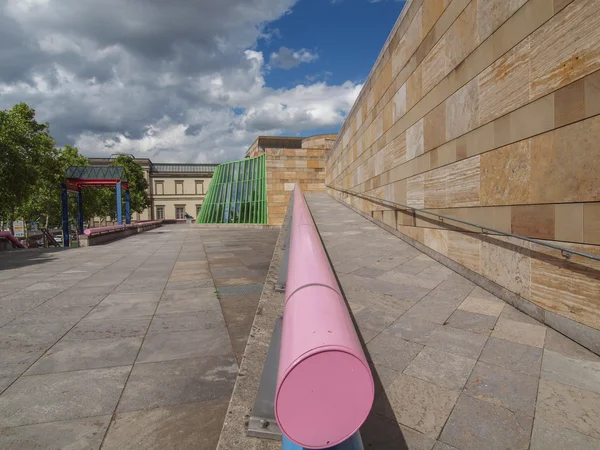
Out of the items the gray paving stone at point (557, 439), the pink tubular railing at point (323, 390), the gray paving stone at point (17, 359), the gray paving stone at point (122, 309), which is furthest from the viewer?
the gray paving stone at point (122, 309)

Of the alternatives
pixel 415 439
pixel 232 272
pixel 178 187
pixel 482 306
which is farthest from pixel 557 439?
pixel 178 187

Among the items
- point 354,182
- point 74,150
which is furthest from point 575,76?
point 74,150

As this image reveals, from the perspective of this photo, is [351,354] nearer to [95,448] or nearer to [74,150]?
[95,448]

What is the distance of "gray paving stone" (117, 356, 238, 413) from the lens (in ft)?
9.61

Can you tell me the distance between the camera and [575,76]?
3625mm

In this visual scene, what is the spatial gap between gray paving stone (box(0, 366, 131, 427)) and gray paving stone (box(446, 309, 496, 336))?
336 centimetres

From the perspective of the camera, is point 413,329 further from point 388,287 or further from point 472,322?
point 388,287

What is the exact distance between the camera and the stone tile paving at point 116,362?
8.37 ft

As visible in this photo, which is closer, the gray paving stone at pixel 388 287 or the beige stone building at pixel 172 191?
the gray paving stone at pixel 388 287

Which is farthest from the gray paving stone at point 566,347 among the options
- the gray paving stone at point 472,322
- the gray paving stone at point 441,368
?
the gray paving stone at point 441,368

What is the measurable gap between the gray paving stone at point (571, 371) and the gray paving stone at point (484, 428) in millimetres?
729

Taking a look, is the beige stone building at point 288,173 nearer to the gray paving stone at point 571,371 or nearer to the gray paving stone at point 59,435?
the gray paving stone at point 571,371

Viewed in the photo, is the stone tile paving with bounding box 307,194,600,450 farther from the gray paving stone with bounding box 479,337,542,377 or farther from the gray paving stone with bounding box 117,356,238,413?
the gray paving stone with bounding box 117,356,238,413

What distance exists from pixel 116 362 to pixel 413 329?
3043mm
